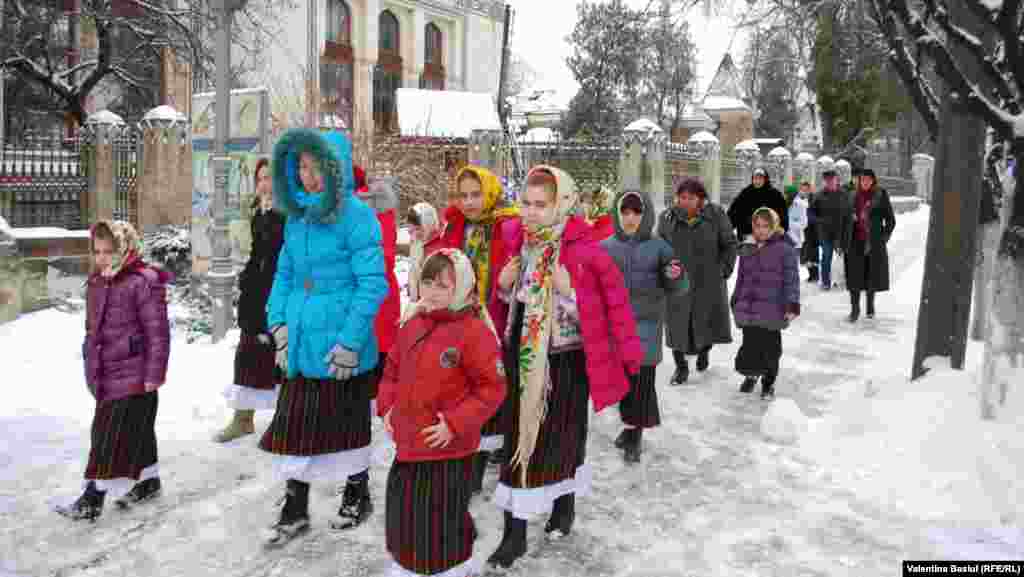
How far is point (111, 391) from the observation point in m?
4.29

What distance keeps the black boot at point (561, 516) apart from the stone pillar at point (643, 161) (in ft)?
38.6

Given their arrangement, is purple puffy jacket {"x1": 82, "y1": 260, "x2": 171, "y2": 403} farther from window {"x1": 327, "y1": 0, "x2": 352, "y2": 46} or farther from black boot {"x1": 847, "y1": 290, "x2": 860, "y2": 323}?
window {"x1": 327, "y1": 0, "x2": 352, "y2": 46}

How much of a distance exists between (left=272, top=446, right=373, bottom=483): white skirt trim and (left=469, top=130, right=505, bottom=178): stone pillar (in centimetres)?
1156

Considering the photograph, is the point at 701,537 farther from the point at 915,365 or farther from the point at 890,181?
the point at 890,181

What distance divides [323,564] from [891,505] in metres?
3.15

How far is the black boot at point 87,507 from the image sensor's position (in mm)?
4332

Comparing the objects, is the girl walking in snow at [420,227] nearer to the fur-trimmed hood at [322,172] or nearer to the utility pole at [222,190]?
the fur-trimmed hood at [322,172]

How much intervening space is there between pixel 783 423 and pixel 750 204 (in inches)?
166

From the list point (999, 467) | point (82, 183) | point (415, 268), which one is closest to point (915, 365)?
point (999, 467)

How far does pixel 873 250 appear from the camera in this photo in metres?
10.9

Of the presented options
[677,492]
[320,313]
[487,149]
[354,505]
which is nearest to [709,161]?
[487,149]

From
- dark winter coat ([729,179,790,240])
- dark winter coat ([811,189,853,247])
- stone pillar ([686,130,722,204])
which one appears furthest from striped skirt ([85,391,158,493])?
stone pillar ([686,130,722,204])

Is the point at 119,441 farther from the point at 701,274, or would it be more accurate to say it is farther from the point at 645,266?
the point at 701,274

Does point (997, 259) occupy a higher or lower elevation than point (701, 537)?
higher
